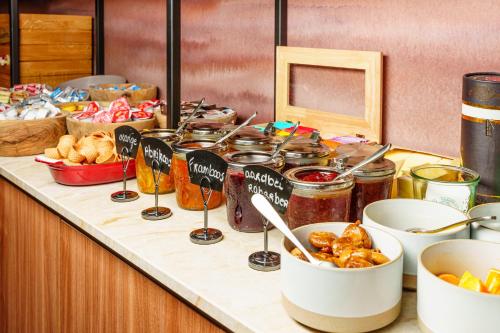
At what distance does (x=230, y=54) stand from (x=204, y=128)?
718mm

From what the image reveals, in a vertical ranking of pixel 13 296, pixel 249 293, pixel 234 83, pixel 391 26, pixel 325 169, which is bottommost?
pixel 13 296

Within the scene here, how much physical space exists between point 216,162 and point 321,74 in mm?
760

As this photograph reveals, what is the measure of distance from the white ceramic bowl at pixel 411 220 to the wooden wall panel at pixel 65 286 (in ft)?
1.16

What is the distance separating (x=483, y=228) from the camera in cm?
103

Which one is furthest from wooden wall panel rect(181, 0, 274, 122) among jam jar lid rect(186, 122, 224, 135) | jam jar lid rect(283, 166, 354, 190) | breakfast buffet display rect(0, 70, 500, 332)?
jam jar lid rect(283, 166, 354, 190)

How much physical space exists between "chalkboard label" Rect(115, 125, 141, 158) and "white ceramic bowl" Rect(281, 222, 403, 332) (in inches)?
30.7

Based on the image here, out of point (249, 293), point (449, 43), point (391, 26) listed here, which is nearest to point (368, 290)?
point (249, 293)

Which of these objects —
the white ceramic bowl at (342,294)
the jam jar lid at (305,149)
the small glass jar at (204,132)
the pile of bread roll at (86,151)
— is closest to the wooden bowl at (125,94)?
the pile of bread roll at (86,151)

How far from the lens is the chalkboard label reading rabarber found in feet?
4.15

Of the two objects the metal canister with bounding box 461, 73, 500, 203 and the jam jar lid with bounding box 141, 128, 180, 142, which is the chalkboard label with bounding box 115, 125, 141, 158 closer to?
the jam jar lid with bounding box 141, 128, 180, 142

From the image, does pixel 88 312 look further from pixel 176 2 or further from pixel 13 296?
pixel 176 2

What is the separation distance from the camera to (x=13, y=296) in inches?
78.1

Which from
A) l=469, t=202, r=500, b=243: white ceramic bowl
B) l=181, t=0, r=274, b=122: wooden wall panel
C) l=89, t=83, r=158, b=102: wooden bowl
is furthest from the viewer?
l=89, t=83, r=158, b=102: wooden bowl

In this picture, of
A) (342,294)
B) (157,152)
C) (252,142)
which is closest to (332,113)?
(252,142)
